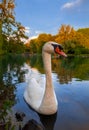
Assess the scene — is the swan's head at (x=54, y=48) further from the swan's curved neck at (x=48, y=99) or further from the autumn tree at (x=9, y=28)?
the autumn tree at (x=9, y=28)

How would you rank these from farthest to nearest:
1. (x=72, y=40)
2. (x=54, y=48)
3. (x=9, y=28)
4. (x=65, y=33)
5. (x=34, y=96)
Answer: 1. (x=65, y=33)
2. (x=72, y=40)
3. (x=9, y=28)
4. (x=34, y=96)
5. (x=54, y=48)

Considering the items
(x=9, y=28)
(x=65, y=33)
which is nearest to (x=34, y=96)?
(x=9, y=28)

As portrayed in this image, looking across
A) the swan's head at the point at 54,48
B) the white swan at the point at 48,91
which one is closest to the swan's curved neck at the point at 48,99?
the white swan at the point at 48,91

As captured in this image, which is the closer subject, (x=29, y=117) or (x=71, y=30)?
(x=29, y=117)

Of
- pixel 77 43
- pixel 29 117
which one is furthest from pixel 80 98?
pixel 77 43

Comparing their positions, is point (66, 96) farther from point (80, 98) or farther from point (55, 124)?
point (55, 124)

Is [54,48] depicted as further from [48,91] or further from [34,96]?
[34,96]

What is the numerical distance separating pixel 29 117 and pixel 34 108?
15.3 inches

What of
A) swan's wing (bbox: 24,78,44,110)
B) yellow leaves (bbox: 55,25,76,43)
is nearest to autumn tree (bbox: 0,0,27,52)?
swan's wing (bbox: 24,78,44,110)

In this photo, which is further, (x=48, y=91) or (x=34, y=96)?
(x=34, y=96)

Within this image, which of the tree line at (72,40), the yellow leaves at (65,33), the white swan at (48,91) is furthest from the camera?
the yellow leaves at (65,33)

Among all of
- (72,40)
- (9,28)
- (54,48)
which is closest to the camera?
(54,48)

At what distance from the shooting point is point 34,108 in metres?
8.46

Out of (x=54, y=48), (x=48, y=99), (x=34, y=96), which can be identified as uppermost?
(x=54, y=48)
